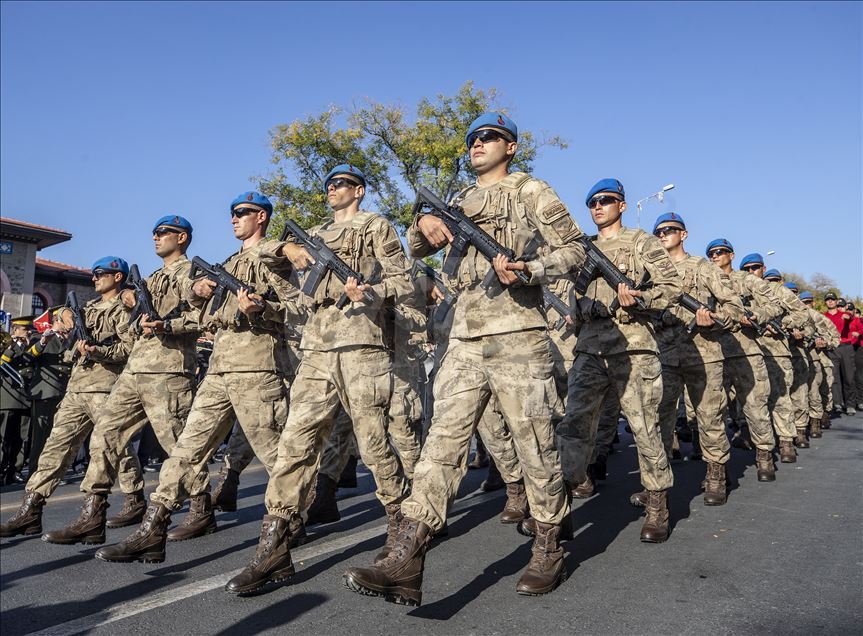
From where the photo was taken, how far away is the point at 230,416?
16.2 ft

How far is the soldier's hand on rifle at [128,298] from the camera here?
5898 millimetres

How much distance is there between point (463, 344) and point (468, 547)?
65.2 inches

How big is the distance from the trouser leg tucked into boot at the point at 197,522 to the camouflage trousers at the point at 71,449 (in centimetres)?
65

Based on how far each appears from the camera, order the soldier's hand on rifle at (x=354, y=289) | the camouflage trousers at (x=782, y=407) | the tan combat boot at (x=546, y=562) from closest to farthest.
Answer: the tan combat boot at (x=546, y=562) → the soldier's hand on rifle at (x=354, y=289) → the camouflage trousers at (x=782, y=407)

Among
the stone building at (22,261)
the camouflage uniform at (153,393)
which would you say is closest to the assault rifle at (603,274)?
the camouflage uniform at (153,393)

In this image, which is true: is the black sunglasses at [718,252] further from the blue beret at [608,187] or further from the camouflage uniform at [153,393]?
the camouflage uniform at [153,393]

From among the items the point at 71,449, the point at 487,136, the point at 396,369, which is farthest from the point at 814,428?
the point at 71,449

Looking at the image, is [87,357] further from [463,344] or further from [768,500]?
[768,500]

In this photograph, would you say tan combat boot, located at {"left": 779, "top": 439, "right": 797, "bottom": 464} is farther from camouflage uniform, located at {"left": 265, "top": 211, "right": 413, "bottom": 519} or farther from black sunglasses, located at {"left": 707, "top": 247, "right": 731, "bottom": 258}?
camouflage uniform, located at {"left": 265, "top": 211, "right": 413, "bottom": 519}

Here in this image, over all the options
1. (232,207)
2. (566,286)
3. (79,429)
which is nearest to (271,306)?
(232,207)

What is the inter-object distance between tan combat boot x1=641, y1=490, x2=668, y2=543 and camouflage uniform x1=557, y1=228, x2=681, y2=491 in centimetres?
6

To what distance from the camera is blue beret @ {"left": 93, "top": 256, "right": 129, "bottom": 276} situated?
6203 millimetres

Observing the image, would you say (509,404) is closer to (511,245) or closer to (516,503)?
(511,245)

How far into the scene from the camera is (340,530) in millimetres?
5207
